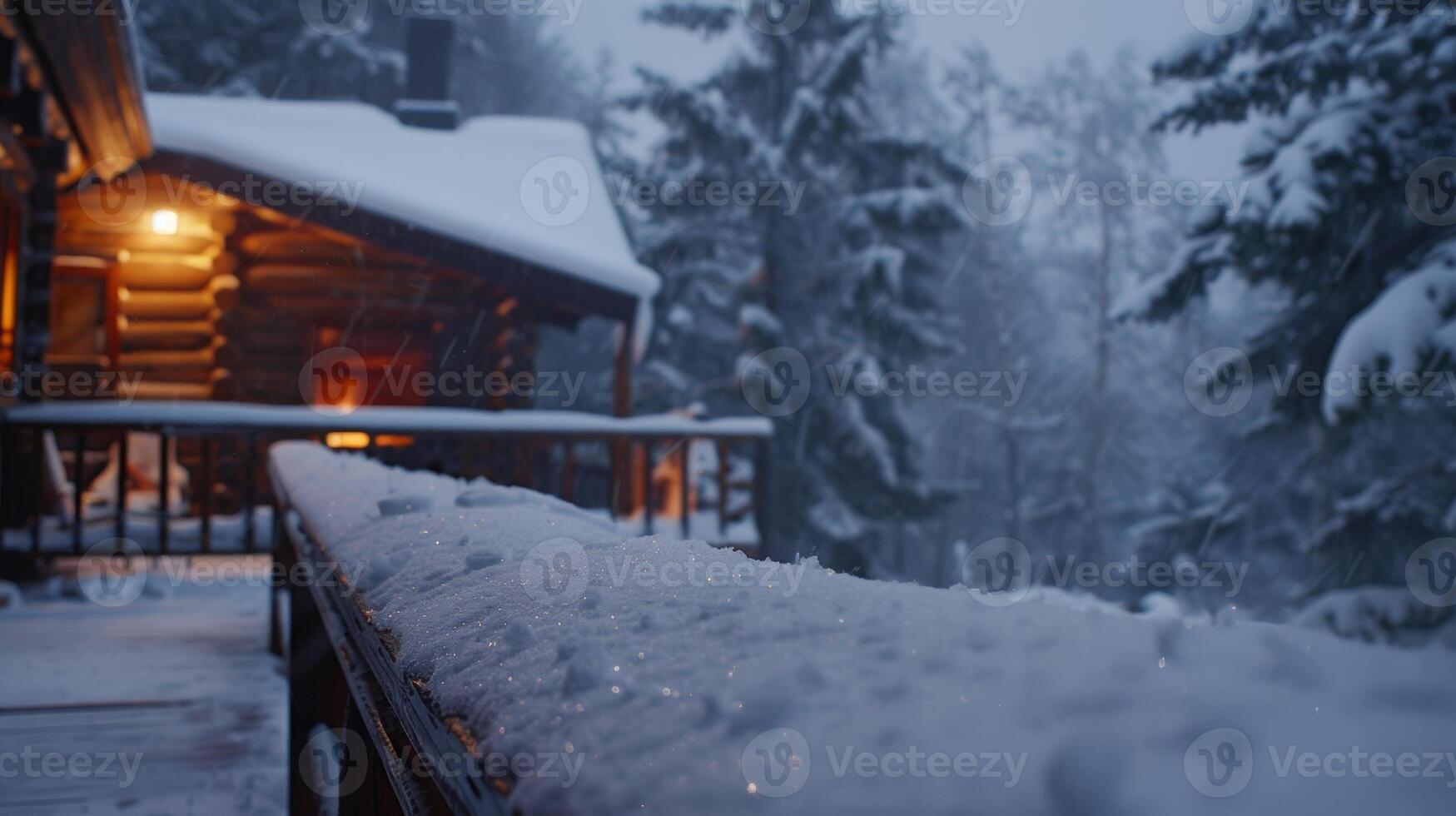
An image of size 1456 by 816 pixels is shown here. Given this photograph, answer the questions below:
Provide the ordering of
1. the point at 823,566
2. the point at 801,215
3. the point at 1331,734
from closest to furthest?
the point at 1331,734 → the point at 823,566 → the point at 801,215

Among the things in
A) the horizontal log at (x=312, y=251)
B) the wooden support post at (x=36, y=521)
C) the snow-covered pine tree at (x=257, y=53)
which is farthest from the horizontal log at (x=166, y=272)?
the snow-covered pine tree at (x=257, y=53)

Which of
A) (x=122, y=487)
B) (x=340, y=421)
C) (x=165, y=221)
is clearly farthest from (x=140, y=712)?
(x=165, y=221)

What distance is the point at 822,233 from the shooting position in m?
21.7

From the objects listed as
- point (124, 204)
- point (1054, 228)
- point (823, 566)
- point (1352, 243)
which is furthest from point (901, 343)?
point (823, 566)

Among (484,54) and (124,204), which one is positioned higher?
(484,54)

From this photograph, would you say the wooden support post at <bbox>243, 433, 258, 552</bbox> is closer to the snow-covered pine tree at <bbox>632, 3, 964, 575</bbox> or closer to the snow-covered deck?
the snow-covered deck

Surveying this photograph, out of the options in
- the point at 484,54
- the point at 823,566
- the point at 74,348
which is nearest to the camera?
the point at 823,566

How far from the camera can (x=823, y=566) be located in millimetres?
1340

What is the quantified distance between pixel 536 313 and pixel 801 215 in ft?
25.5

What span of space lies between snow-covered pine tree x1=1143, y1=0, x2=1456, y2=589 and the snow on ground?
855cm

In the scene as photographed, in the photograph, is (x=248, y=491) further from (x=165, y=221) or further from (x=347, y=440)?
(x=165, y=221)

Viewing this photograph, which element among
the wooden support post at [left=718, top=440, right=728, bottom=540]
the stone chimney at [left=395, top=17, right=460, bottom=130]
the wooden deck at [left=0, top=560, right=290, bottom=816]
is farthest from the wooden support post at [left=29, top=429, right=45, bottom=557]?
the stone chimney at [left=395, top=17, right=460, bottom=130]

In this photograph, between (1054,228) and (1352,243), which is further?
(1054,228)

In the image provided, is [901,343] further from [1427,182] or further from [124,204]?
[124,204]
